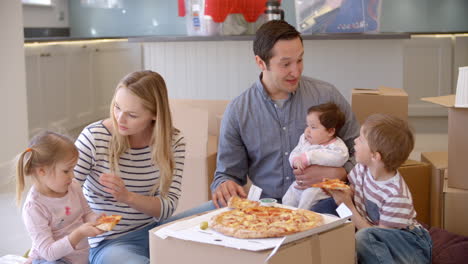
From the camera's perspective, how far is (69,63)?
18.6ft

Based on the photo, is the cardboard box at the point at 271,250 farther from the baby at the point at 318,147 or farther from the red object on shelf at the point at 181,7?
the red object on shelf at the point at 181,7

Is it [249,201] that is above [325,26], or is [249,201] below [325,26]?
below

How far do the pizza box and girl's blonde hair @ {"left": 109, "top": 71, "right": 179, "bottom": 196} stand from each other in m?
0.42

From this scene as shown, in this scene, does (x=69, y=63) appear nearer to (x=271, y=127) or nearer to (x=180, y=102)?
(x=180, y=102)

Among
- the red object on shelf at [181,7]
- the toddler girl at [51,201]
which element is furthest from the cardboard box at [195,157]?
the red object on shelf at [181,7]

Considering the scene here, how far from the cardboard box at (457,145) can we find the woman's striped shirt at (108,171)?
1.04m

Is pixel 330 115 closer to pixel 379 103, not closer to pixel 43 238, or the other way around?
pixel 379 103

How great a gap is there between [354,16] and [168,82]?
4.21ft

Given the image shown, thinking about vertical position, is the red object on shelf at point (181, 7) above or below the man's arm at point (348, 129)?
above

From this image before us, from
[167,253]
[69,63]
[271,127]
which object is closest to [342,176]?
[271,127]

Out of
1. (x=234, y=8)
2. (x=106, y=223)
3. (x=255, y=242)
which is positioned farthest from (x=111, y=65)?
(x=255, y=242)

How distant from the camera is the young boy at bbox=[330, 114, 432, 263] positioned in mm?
1962

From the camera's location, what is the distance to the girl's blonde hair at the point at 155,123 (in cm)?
206

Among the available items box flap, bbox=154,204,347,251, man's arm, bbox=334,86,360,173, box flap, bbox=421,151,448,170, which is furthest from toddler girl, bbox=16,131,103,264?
box flap, bbox=421,151,448,170
